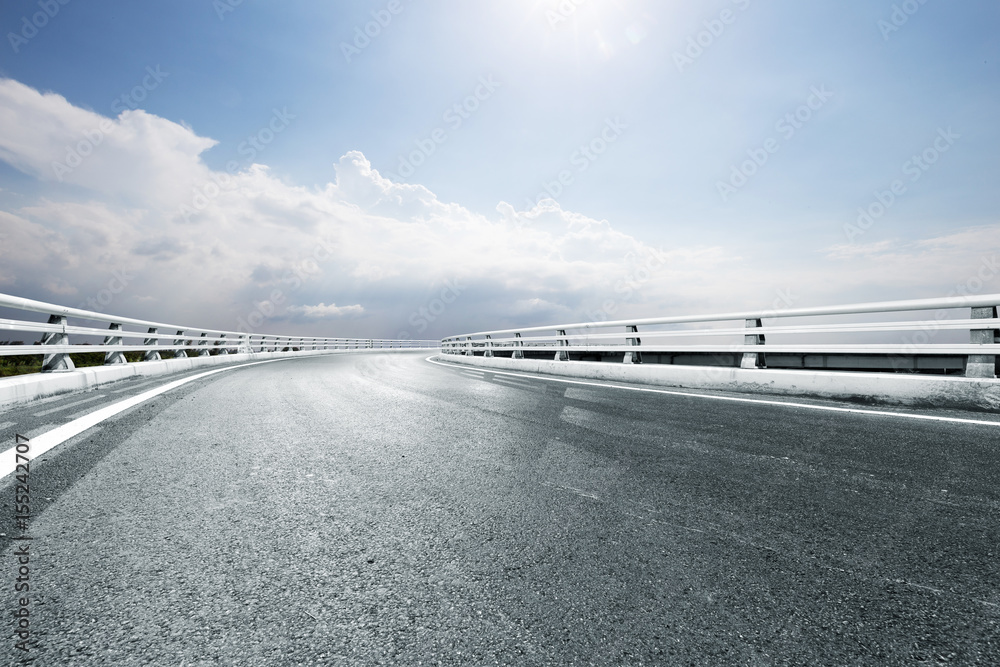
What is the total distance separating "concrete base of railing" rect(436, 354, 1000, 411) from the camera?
591 cm

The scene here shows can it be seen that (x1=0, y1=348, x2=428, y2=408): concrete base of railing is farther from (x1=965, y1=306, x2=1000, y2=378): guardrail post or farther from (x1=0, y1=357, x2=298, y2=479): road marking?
(x1=965, y1=306, x2=1000, y2=378): guardrail post

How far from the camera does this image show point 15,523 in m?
2.46

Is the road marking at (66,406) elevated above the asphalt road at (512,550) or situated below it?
above

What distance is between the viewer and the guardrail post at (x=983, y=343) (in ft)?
19.8

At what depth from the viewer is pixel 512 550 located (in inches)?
84.1

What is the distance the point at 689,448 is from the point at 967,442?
89.7 inches

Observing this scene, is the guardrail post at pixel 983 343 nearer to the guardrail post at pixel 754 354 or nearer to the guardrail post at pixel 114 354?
the guardrail post at pixel 754 354

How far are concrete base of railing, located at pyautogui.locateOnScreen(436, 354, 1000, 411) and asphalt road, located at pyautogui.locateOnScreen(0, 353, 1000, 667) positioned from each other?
196cm

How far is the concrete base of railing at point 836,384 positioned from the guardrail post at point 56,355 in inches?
382

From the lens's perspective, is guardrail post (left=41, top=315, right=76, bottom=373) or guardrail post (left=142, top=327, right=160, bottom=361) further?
guardrail post (left=142, top=327, right=160, bottom=361)

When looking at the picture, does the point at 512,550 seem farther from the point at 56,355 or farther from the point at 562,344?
the point at 562,344

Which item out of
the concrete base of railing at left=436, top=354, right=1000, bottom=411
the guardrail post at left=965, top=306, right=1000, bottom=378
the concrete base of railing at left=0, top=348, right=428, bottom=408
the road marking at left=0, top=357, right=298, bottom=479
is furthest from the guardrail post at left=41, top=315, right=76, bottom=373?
the guardrail post at left=965, top=306, right=1000, bottom=378

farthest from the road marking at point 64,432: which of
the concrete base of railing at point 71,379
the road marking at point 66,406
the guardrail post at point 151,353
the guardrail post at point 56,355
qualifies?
the guardrail post at point 151,353

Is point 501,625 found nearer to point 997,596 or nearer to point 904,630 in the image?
point 904,630
